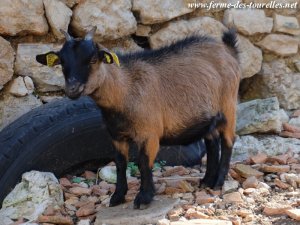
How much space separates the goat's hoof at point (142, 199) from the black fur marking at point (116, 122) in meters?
0.48

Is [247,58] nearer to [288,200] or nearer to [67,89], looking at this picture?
[288,200]

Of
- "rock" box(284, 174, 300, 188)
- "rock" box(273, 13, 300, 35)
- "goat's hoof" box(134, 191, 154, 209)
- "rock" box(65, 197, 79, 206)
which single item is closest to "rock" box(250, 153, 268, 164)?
"rock" box(284, 174, 300, 188)

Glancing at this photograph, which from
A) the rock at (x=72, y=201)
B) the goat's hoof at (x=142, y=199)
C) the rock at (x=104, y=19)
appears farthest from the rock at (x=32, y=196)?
the rock at (x=104, y=19)

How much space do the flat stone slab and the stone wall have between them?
68.6 inches

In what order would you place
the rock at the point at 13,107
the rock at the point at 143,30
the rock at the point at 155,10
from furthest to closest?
1. the rock at the point at 143,30
2. the rock at the point at 155,10
3. the rock at the point at 13,107

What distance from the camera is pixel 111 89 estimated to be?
450 cm

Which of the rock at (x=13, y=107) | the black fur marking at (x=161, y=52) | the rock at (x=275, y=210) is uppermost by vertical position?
the black fur marking at (x=161, y=52)

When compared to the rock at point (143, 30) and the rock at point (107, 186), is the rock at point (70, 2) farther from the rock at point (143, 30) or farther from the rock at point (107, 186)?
the rock at point (107, 186)

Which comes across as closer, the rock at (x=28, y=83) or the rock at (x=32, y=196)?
the rock at (x=32, y=196)

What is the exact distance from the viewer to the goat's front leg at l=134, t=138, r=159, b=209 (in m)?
4.64

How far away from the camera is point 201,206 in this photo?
15.4ft

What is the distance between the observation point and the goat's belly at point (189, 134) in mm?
4895

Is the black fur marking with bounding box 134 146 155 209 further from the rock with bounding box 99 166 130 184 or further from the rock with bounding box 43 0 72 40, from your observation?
the rock with bounding box 43 0 72 40

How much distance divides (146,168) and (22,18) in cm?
218
